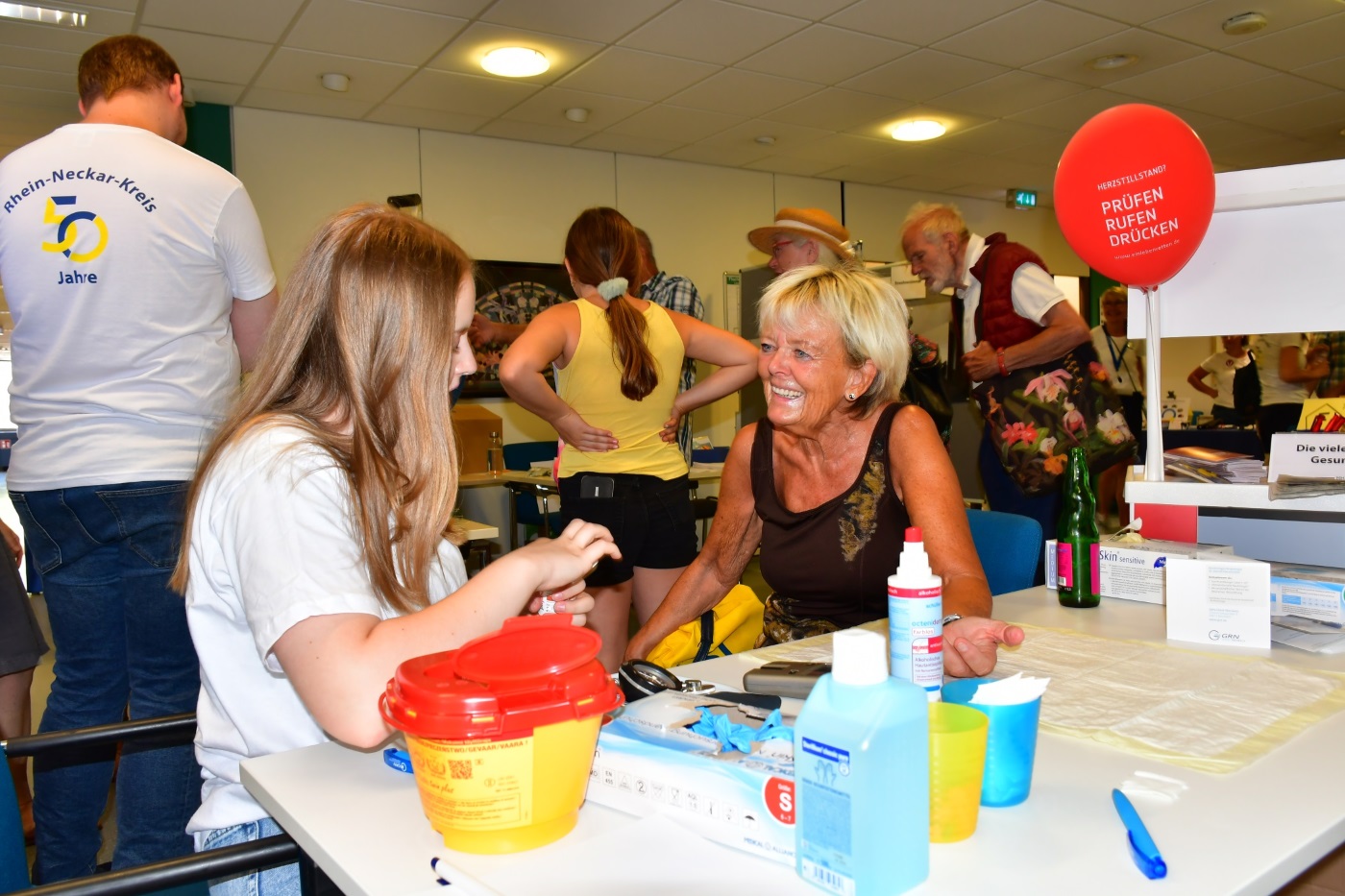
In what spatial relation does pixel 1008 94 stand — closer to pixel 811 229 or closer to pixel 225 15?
pixel 811 229

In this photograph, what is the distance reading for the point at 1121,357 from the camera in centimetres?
607

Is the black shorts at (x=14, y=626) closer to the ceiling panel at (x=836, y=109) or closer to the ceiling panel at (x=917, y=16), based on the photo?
the ceiling panel at (x=917, y=16)

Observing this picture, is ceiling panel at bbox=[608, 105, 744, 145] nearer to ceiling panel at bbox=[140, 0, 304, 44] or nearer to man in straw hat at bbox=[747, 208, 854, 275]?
man in straw hat at bbox=[747, 208, 854, 275]

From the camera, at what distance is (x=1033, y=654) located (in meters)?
1.44

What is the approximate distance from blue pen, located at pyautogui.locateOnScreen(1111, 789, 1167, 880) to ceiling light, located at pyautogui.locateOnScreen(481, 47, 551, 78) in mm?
4847

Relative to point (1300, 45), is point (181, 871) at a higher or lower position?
lower

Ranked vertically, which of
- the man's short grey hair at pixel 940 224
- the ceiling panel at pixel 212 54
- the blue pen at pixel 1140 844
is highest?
the ceiling panel at pixel 212 54

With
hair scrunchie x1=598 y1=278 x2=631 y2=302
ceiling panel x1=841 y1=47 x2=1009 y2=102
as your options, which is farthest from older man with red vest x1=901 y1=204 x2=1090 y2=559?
ceiling panel x1=841 y1=47 x2=1009 y2=102

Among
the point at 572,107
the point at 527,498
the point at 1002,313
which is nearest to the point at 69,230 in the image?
the point at 1002,313

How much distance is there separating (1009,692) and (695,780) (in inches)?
11.9

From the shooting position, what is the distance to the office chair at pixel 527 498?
5.32m

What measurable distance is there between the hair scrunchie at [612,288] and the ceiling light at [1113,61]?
376cm

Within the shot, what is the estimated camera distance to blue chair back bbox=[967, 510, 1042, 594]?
2.04 meters

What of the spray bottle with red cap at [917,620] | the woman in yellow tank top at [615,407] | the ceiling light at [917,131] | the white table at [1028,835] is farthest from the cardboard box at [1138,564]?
the ceiling light at [917,131]
